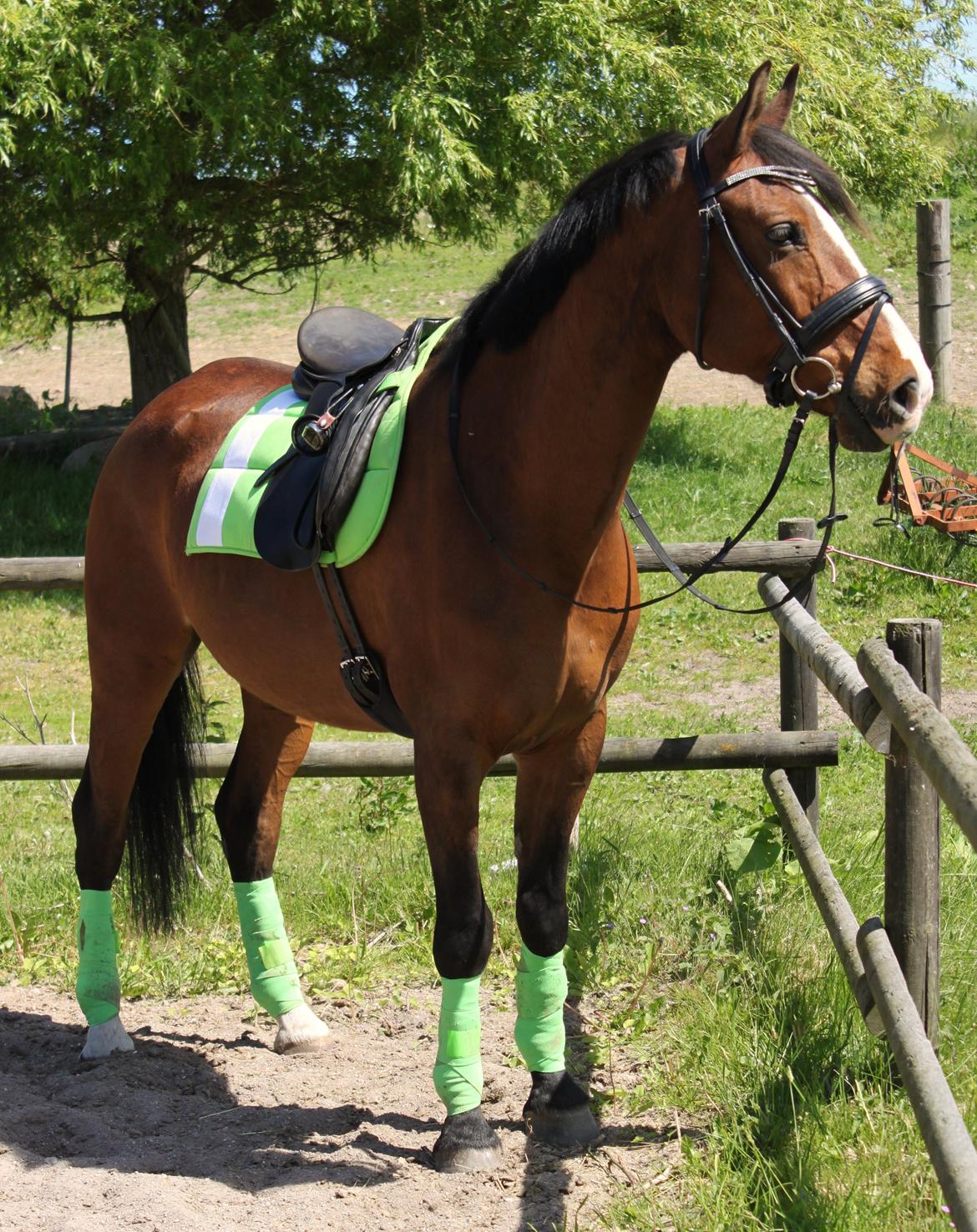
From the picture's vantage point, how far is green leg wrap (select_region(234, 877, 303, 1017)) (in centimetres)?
382

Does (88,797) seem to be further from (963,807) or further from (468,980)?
(963,807)

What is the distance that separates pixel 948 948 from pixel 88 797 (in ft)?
8.58

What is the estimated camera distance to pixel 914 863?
2.90m

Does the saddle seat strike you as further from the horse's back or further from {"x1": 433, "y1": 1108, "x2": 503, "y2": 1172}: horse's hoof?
{"x1": 433, "y1": 1108, "x2": 503, "y2": 1172}: horse's hoof

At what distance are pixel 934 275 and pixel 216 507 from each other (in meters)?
9.27

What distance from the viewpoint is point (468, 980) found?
3037 mm

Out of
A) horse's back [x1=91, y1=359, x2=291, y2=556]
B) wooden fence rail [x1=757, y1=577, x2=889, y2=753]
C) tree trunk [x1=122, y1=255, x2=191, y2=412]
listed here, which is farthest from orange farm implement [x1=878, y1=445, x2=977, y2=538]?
tree trunk [x1=122, y1=255, x2=191, y2=412]

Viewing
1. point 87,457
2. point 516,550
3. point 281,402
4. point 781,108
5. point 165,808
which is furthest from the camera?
point 87,457

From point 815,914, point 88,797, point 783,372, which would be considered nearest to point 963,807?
point 783,372

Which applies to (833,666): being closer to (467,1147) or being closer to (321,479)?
(321,479)

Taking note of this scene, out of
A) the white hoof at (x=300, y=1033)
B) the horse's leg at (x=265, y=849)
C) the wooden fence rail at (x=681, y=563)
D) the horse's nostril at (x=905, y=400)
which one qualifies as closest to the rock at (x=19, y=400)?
the wooden fence rail at (x=681, y=563)

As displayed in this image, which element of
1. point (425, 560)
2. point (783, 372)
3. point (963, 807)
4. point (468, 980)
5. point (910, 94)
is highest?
point (910, 94)

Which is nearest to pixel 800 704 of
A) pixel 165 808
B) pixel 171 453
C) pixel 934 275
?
pixel 165 808

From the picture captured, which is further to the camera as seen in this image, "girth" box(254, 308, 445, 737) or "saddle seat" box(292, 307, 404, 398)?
"saddle seat" box(292, 307, 404, 398)
